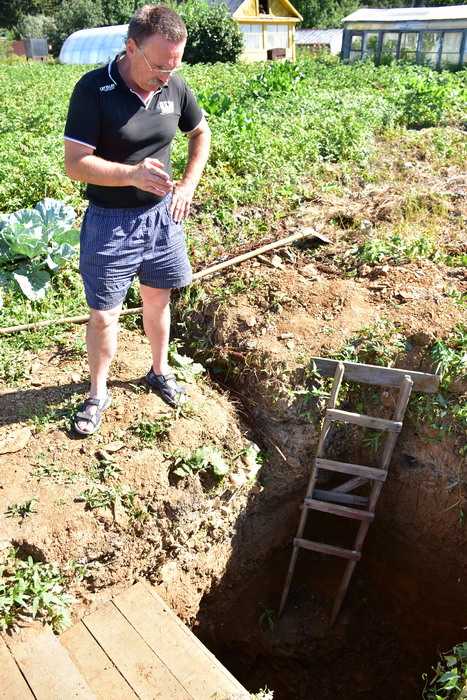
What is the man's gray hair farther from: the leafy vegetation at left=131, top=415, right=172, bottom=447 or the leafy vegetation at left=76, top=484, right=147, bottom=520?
the leafy vegetation at left=76, top=484, right=147, bottom=520

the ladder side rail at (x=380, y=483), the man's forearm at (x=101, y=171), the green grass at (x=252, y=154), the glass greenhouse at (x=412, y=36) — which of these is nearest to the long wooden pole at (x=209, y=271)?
the green grass at (x=252, y=154)

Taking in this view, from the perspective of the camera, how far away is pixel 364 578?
4.71 metres

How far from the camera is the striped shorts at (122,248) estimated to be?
297 centimetres

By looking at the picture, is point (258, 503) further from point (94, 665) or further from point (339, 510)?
point (94, 665)

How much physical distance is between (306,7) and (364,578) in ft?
154

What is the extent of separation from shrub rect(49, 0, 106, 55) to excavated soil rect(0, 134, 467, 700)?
35.7 meters

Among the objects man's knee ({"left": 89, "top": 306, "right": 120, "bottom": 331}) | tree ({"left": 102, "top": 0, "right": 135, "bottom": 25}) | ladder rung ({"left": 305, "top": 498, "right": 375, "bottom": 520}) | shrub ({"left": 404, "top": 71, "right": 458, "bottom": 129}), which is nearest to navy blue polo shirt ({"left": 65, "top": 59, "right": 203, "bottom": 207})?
man's knee ({"left": 89, "top": 306, "right": 120, "bottom": 331})

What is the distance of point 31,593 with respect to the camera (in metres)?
2.93

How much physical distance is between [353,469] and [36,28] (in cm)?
4076

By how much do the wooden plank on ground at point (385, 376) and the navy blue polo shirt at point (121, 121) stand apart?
64.3 inches

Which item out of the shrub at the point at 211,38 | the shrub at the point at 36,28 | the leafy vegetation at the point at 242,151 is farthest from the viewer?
the shrub at the point at 36,28

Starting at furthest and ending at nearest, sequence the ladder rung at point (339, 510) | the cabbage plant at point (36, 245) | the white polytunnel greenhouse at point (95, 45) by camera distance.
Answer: the white polytunnel greenhouse at point (95, 45)
the cabbage plant at point (36, 245)
the ladder rung at point (339, 510)

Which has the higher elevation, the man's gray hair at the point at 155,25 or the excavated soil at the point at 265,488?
the man's gray hair at the point at 155,25

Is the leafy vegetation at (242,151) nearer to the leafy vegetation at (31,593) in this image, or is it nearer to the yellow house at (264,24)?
the leafy vegetation at (31,593)
